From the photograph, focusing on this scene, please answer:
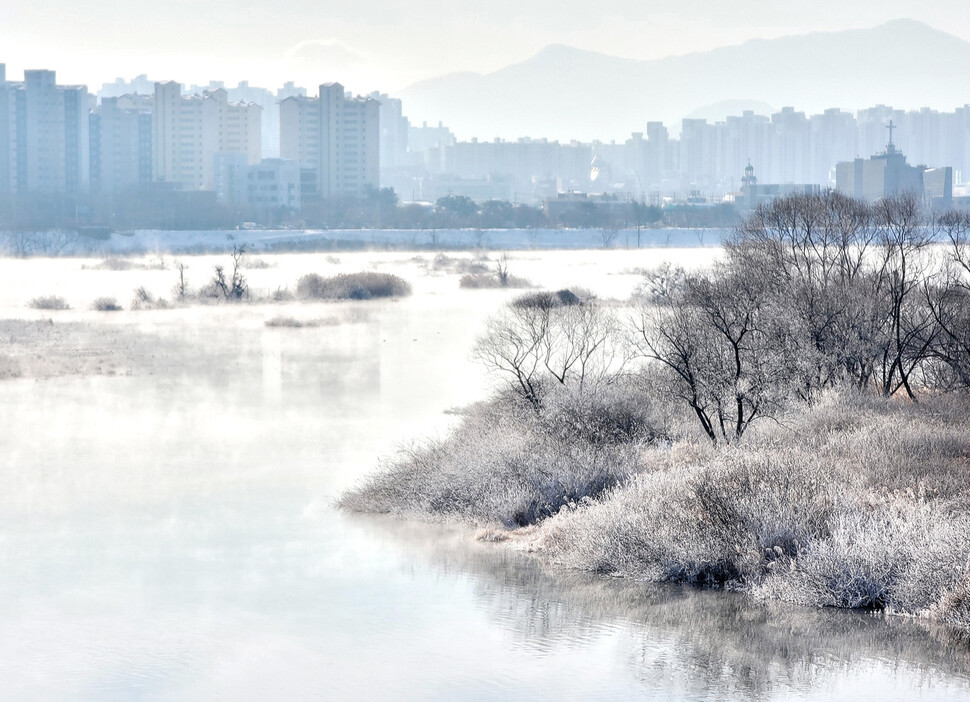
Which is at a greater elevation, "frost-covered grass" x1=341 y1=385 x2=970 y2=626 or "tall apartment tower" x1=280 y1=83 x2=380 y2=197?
"tall apartment tower" x1=280 y1=83 x2=380 y2=197

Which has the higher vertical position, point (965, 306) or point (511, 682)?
point (965, 306)

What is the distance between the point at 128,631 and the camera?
617 inches

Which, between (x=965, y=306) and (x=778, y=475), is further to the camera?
(x=965, y=306)

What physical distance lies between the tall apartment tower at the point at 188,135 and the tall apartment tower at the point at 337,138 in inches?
330

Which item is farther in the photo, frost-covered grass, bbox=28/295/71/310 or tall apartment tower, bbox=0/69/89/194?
tall apartment tower, bbox=0/69/89/194

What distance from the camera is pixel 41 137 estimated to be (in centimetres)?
Answer: 14262

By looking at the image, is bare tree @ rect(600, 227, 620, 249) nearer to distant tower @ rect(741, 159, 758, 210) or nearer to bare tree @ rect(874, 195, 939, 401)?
distant tower @ rect(741, 159, 758, 210)

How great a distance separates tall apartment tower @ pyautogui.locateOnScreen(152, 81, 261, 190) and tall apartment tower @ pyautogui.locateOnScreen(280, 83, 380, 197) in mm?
8390

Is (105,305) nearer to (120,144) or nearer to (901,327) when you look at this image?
(901,327)

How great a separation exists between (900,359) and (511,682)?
18256 millimetres

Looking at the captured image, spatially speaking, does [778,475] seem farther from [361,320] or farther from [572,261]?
[572,261]

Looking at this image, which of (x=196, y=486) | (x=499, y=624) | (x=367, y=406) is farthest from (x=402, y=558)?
(x=367, y=406)

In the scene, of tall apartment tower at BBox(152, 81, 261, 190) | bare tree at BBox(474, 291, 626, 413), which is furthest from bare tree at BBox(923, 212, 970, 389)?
tall apartment tower at BBox(152, 81, 261, 190)

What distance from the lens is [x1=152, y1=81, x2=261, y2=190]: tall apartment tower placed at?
534 ft
